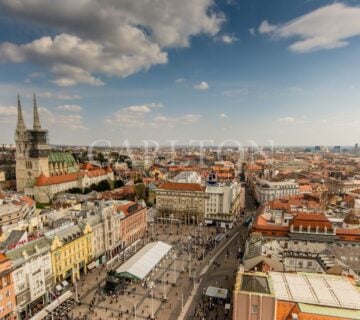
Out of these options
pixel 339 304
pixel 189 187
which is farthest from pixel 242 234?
pixel 339 304

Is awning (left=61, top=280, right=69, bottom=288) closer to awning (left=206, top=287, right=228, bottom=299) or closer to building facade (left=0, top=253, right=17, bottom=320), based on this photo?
building facade (left=0, top=253, right=17, bottom=320)

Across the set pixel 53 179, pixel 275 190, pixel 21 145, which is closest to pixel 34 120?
pixel 21 145

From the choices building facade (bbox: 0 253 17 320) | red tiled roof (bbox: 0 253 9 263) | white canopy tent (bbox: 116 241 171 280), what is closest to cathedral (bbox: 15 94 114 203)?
white canopy tent (bbox: 116 241 171 280)

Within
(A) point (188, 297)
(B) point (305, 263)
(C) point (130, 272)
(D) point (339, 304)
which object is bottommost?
(A) point (188, 297)

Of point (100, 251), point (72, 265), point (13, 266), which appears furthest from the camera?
point (100, 251)

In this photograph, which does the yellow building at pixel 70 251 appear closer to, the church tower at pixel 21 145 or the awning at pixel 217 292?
the awning at pixel 217 292

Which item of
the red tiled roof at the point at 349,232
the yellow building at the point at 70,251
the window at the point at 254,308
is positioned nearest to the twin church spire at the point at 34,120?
the yellow building at the point at 70,251

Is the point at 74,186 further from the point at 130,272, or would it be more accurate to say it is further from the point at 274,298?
the point at 274,298
